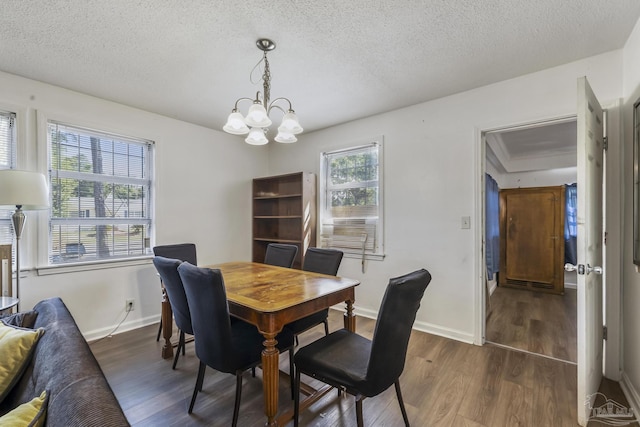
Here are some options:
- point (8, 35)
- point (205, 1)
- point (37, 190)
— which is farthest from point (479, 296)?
point (8, 35)

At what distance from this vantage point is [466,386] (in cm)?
205

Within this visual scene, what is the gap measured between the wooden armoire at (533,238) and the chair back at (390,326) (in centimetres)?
468

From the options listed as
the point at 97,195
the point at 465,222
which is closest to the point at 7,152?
the point at 97,195

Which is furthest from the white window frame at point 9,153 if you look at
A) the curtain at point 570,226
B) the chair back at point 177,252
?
the curtain at point 570,226

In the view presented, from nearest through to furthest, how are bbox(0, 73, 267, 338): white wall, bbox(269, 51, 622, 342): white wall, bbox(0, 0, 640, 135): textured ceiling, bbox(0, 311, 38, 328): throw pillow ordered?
bbox(0, 311, 38, 328): throw pillow
bbox(0, 0, 640, 135): textured ceiling
bbox(269, 51, 622, 342): white wall
bbox(0, 73, 267, 338): white wall

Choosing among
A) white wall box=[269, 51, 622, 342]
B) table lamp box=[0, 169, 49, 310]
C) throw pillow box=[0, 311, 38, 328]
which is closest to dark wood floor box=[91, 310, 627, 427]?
white wall box=[269, 51, 622, 342]

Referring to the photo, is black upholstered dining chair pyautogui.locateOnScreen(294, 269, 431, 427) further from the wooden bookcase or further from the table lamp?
the wooden bookcase

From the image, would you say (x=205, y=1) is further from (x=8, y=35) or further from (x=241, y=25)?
(x=8, y=35)

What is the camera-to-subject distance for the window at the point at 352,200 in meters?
3.50

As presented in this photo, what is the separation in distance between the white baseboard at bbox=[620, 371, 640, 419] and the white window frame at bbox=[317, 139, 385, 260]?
207 centimetres

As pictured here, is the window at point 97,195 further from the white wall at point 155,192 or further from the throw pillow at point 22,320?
the throw pillow at point 22,320

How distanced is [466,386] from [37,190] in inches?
136

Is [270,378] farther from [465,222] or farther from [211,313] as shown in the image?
[465,222]

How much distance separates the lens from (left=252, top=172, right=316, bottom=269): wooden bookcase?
12.8 feet
